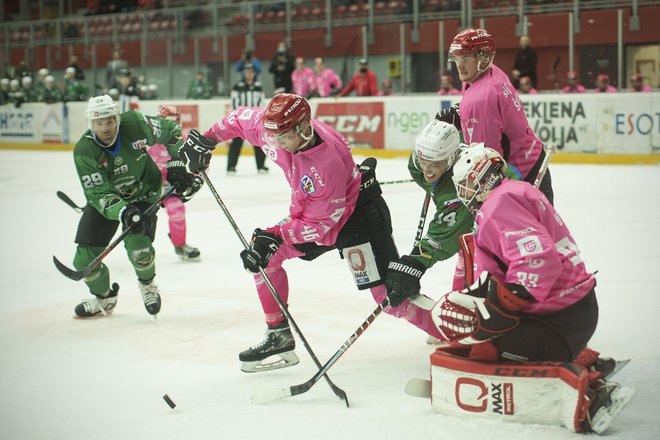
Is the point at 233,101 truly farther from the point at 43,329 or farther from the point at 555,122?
the point at 43,329

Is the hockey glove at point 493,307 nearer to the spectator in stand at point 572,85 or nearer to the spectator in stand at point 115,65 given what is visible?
the spectator in stand at point 572,85

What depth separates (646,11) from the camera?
1202 centimetres

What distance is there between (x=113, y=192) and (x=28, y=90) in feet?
46.0

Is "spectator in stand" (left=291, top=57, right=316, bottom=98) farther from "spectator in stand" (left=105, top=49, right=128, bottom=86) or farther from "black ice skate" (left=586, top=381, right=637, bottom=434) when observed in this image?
"black ice skate" (left=586, top=381, right=637, bottom=434)

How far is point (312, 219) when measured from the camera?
11.9 feet

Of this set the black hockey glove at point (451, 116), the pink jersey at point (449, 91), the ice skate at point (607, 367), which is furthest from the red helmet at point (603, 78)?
the ice skate at point (607, 367)

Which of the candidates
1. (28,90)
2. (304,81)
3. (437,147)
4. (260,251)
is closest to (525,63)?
(304,81)

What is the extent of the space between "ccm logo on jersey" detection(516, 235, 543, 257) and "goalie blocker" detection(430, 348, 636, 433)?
0.40m

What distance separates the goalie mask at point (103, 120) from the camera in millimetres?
4785

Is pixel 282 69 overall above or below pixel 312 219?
above

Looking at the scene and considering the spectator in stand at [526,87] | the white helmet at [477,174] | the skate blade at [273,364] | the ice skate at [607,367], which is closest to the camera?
the white helmet at [477,174]

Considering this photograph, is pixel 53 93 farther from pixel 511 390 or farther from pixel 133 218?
pixel 511 390

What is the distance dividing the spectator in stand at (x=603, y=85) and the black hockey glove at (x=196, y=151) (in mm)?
8481

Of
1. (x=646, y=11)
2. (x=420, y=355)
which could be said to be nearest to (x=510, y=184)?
(x=420, y=355)
